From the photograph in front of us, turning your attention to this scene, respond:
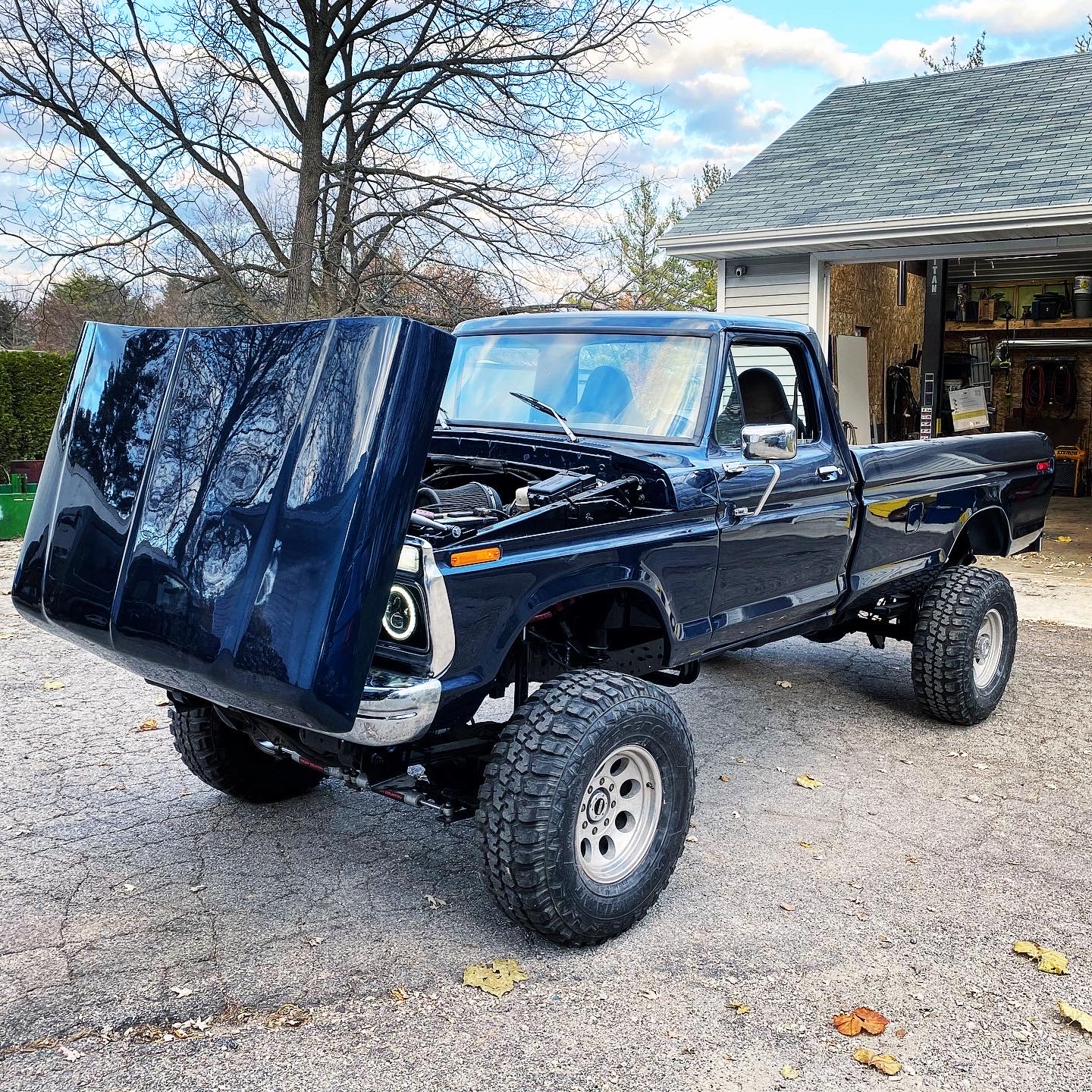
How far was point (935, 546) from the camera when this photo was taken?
20.1 ft

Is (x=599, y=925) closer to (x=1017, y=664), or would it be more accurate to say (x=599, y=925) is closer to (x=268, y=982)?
(x=268, y=982)

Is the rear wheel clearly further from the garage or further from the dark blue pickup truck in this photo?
the garage

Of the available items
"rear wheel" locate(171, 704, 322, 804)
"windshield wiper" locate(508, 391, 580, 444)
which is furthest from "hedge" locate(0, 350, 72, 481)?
"windshield wiper" locate(508, 391, 580, 444)

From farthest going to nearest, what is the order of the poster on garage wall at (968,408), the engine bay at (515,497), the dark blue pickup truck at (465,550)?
the poster on garage wall at (968,408), the engine bay at (515,497), the dark blue pickup truck at (465,550)

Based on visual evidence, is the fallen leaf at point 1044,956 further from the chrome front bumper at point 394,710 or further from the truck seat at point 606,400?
the truck seat at point 606,400

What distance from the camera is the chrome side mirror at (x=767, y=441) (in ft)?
14.4

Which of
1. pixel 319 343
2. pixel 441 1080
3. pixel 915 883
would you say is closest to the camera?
pixel 441 1080

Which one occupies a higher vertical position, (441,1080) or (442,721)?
(442,721)

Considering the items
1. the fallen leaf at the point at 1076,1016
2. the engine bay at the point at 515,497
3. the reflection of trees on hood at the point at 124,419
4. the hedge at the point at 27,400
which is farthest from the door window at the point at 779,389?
the hedge at the point at 27,400

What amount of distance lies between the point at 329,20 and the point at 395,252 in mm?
3963

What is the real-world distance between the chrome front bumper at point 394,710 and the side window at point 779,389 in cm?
235

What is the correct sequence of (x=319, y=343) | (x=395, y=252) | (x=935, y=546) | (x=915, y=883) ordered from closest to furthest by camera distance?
(x=319, y=343) < (x=915, y=883) < (x=935, y=546) < (x=395, y=252)

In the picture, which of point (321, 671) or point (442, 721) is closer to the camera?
point (321, 671)

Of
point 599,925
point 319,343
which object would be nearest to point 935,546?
point 599,925
